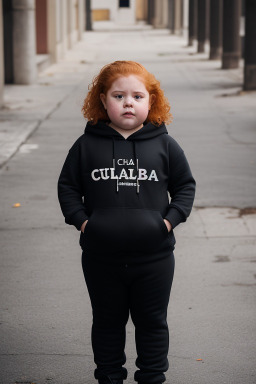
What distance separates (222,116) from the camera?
15.6m

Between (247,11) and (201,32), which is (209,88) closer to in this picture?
(247,11)

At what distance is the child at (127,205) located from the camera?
3527 mm

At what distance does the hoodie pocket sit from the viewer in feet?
11.5

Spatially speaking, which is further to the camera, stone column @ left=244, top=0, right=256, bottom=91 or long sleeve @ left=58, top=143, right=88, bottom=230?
stone column @ left=244, top=0, right=256, bottom=91

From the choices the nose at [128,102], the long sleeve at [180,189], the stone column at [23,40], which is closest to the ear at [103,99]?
the nose at [128,102]

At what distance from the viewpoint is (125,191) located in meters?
3.52

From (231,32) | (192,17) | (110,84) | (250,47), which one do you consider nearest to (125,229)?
(110,84)

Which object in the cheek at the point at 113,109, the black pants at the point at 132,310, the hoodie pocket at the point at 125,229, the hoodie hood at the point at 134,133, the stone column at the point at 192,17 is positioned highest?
the cheek at the point at 113,109

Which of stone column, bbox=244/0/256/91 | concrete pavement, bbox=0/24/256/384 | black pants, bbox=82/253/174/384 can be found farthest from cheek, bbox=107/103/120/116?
stone column, bbox=244/0/256/91

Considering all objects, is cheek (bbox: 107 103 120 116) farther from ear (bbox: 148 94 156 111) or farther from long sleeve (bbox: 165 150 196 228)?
long sleeve (bbox: 165 150 196 228)

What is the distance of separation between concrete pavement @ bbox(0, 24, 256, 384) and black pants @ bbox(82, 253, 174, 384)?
48 cm

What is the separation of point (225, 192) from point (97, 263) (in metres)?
5.32

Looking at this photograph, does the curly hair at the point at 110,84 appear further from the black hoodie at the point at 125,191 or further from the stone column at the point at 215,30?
the stone column at the point at 215,30

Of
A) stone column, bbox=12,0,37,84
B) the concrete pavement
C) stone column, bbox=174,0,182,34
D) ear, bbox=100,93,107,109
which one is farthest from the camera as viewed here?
stone column, bbox=174,0,182,34
